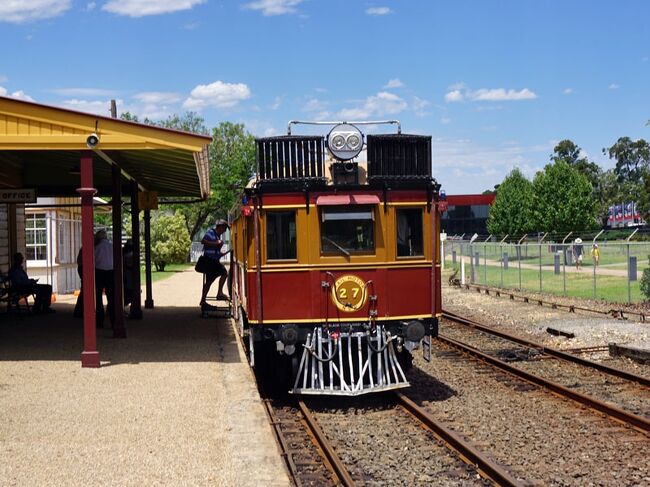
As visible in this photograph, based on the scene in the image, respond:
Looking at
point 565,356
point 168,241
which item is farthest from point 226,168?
point 565,356

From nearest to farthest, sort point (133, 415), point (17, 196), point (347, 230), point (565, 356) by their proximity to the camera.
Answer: point (133, 415) → point (347, 230) → point (565, 356) → point (17, 196)

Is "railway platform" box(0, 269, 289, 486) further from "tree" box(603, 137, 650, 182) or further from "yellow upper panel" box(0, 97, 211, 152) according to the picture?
"tree" box(603, 137, 650, 182)

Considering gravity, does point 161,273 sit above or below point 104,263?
below

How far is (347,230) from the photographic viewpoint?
10.2 metres

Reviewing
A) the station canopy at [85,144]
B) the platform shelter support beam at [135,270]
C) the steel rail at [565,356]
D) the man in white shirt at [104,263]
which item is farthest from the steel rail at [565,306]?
the man in white shirt at [104,263]

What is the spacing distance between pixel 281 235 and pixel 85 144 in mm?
3137

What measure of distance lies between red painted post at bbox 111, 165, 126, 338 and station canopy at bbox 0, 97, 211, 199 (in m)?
0.40

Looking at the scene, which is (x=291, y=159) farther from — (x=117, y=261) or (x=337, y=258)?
(x=117, y=261)

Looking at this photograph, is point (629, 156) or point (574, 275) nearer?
point (574, 275)

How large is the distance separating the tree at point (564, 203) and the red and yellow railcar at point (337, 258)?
52.2 meters

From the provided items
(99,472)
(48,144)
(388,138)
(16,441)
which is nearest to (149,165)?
(48,144)

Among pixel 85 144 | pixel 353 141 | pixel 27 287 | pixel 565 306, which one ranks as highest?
pixel 85 144

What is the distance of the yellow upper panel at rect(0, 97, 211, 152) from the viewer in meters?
11.3

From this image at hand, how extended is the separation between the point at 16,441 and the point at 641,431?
230 inches
